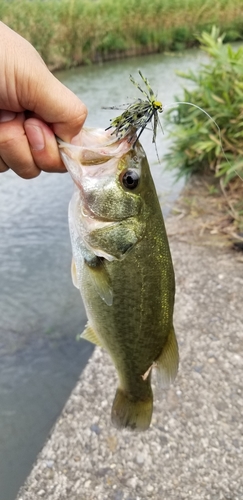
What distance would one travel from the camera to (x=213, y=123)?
4.63 metres

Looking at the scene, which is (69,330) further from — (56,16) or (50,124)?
(56,16)

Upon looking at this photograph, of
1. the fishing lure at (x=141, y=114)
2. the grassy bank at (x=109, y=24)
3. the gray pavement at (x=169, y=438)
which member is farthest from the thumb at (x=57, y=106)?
the grassy bank at (x=109, y=24)

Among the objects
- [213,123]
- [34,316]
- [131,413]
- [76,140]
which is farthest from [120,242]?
[213,123]

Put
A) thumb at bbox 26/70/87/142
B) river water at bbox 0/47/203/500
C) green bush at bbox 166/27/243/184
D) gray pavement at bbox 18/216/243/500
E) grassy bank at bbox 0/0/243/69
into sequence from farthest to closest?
grassy bank at bbox 0/0/243/69 < green bush at bbox 166/27/243/184 < river water at bbox 0/47/203/500 < gray pavement at bbox 18/216/243/500 < thumb at bbox 26/70/87/142

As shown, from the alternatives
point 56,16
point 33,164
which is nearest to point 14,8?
point 56,16

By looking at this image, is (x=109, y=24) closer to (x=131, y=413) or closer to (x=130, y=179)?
(x=130, y=179)

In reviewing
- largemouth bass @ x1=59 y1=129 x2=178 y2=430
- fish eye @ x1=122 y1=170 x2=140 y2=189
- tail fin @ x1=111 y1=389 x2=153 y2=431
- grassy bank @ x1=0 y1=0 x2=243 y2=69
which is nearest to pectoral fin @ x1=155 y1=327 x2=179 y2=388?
largemouth bass @ x1=59 y1=129 x2=178 y2=430

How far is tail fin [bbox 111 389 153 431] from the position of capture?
1762 millimetres

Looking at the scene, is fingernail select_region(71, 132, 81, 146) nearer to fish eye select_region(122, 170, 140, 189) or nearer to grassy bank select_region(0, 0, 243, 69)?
fish eye select_region(122, 170, 140, 189)

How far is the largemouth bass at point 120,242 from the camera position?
4.83 feet

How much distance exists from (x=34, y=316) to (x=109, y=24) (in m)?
13.0

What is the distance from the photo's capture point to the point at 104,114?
8164 millimetres

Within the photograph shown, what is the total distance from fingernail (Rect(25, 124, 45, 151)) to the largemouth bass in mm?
71

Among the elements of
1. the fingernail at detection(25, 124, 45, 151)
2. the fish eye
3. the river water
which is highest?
the fingernail at detection(25, 124, 45, 151)
